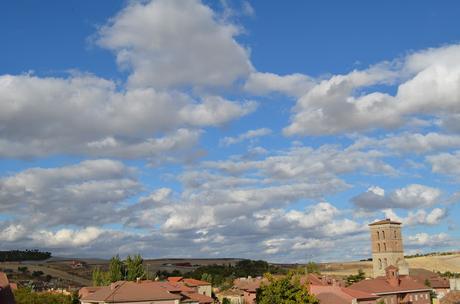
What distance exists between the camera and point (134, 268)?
115 metres

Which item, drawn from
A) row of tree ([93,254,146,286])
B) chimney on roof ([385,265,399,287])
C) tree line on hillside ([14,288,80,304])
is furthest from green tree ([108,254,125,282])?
chimney on roof ([385,265,399,287])

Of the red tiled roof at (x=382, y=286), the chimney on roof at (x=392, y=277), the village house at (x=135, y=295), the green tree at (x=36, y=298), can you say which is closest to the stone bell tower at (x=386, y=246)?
the chimney on roof at (x=392, y=277)

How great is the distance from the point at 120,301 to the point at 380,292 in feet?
141

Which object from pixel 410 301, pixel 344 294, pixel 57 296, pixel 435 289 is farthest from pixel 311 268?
pixel 57 296

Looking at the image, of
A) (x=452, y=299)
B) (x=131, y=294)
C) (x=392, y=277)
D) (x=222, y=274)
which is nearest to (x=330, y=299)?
(x=452, y=299)

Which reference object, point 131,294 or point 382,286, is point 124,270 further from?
point 382,286

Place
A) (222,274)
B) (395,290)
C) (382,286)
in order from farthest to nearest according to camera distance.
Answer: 1. (222,274)
2. (382,286)
3. (395,290)

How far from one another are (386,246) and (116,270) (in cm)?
6315

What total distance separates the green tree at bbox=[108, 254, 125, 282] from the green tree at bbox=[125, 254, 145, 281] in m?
1.39

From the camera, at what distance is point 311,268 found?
158 m

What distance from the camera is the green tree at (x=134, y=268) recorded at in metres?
114

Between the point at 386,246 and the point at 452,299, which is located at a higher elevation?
the point at 386,246

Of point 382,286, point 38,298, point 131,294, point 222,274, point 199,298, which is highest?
point 222,274

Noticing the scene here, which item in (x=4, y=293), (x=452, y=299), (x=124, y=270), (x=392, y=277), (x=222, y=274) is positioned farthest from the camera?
(x=222, y=274)
